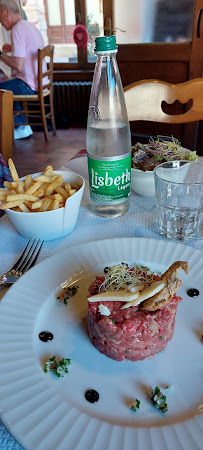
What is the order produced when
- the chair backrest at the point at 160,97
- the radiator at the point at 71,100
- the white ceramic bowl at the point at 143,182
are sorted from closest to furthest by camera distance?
the white ceramic bowl at the point at 143,182
the chair backrest at the point at 160,97
the radiator at the point at 71,100

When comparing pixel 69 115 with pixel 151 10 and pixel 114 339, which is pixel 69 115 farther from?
pixel 114 339

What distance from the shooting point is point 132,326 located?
1.90 ft

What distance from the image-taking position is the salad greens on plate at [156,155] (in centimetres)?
110

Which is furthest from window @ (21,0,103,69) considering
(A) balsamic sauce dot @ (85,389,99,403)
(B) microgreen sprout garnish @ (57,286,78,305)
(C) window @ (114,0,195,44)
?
(A) balsamic sauce dot @ (85,389,99,403)

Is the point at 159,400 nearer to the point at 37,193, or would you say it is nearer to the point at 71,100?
the point at 37,193

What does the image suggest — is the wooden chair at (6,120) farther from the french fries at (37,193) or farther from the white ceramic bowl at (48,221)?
the white ceramic bowl at (48,221)

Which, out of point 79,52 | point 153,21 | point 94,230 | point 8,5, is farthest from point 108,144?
point 79,52

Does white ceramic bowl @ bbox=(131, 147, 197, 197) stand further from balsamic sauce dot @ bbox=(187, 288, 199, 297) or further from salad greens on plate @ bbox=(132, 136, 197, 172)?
balsamic sauce dot @ bbox=(187, 288, 199, 297)

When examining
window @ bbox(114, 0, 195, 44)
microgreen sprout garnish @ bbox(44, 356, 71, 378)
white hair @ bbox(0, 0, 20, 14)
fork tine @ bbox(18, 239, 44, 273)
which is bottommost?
microgreen sprout garnish @ bbox(44, 356, 71, 378)

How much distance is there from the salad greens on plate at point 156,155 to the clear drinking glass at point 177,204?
10 centimetres

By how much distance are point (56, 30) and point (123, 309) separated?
643cm

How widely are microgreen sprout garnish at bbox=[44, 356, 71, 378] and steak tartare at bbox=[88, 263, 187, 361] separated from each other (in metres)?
0.07

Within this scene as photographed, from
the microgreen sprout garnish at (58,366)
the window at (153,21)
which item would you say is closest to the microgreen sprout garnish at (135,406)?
the microgreen sprout garnish at (58,366)

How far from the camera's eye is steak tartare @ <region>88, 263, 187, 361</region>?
1.91 feet
